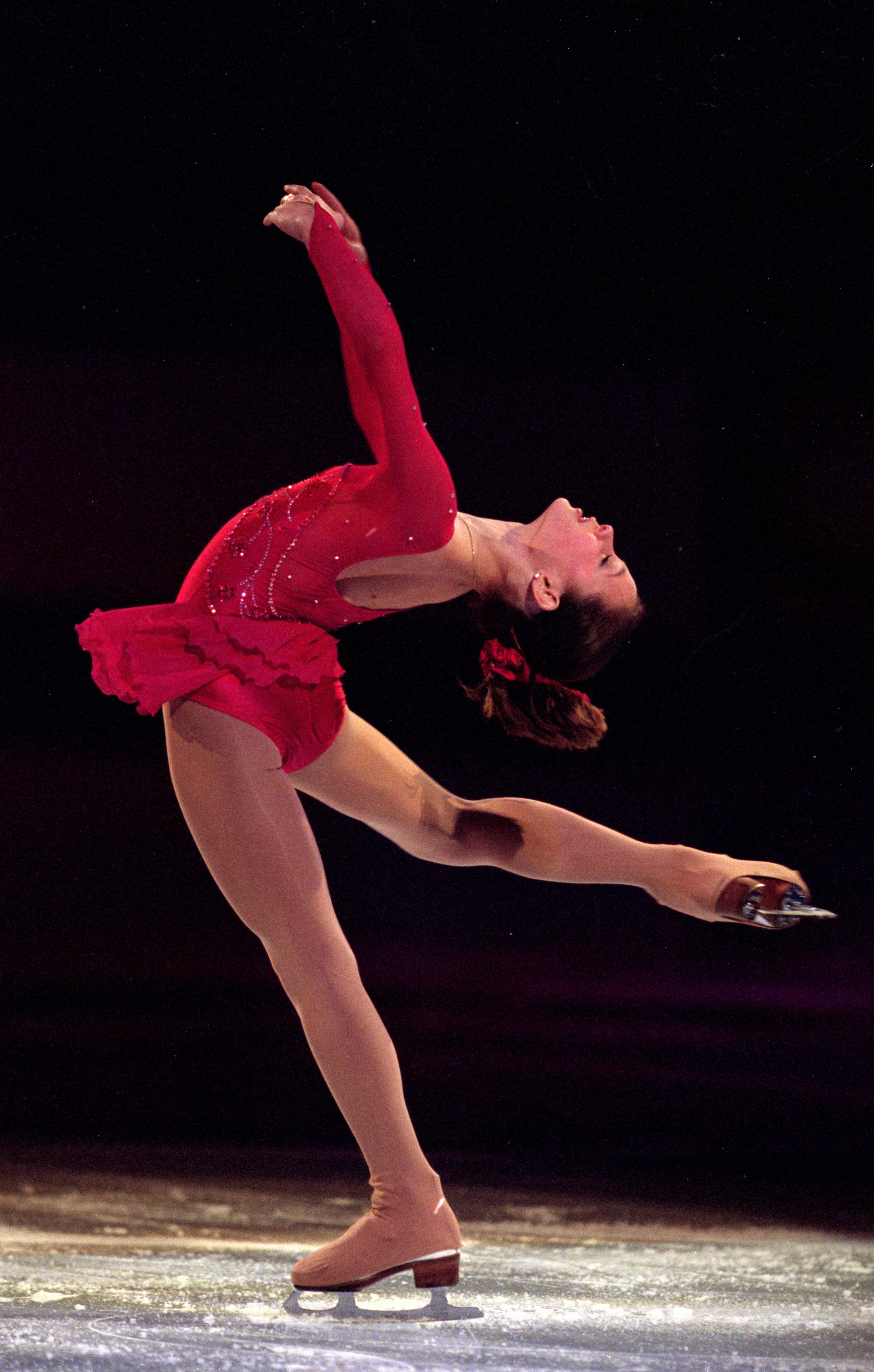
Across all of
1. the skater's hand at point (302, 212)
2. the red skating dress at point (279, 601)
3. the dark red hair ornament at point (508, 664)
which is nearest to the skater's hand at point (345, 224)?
the skater's hand at point (302, 212)

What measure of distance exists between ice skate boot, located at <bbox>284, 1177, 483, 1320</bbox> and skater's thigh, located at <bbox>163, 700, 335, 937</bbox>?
0.51 metres

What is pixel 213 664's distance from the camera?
104 inches

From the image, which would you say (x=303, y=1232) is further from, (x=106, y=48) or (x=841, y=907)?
(x=106, y=48)

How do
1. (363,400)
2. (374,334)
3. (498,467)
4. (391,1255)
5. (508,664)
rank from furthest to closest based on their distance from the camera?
1. (498,467)
2. (508,664)
3. (363,400)
4. (391,1255)
5. (374,334)

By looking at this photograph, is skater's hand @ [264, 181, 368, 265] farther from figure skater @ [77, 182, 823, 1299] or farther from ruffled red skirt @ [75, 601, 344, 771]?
ruffled red skirt @ [75, 601, 344, 771]

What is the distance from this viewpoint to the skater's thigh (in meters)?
→ 2.60

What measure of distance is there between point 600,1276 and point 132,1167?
1.10 m

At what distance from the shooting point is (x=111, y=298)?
3531 millimetres

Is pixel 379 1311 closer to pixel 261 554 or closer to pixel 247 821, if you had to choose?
pixel 247 821

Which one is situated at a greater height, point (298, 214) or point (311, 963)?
point (298, 214)

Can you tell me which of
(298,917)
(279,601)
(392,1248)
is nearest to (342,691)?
(279,601)

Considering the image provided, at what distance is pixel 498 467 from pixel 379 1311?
183 cm

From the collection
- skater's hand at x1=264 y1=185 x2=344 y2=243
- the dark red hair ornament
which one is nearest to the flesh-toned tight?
the dark red hair ornament

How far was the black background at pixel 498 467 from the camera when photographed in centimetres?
345
